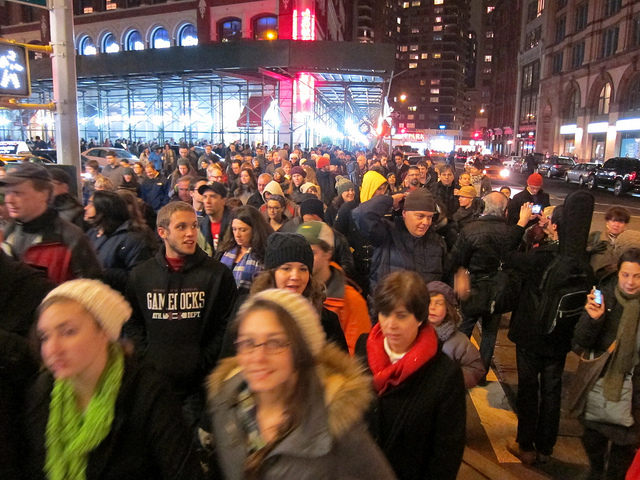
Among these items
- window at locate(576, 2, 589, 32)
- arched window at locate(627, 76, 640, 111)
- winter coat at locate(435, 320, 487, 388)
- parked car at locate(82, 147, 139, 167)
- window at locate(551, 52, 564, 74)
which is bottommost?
winter coat at locate(435, 320, 487, 388)

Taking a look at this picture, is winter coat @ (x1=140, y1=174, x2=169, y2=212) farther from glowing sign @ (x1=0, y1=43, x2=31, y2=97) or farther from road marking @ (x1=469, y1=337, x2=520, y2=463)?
road marking @ (x1=469, y1=337, x2=520, y2=463)

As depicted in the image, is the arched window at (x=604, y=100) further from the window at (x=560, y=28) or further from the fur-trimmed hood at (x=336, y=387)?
the fur-trimmed hood at (x=336, y=387)

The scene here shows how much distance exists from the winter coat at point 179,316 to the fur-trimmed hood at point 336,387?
135cm

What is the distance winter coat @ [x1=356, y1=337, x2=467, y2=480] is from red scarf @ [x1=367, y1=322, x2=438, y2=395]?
0.10ft

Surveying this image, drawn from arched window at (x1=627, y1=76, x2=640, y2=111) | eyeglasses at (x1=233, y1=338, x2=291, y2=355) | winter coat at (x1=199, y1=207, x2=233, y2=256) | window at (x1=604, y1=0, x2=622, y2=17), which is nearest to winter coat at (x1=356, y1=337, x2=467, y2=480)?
eyeglasses at (x1=233, y1=338, x2=291, y2=355)

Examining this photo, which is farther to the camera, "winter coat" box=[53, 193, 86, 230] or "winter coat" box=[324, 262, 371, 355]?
"winter coat" box=[53, 193, 86, 230]

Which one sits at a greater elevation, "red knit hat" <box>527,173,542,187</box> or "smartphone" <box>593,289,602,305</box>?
"red knit hat" <box>527,173,542,187</box>

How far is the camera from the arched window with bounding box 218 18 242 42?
35719 mm

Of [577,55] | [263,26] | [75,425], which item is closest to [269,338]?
[75,425]

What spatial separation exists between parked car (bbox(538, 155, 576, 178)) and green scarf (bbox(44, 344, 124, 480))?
4533 cm

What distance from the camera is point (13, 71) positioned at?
7.17m

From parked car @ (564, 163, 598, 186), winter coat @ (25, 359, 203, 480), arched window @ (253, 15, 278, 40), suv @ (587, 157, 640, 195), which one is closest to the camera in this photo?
winter coat @ (25, 359, 203, 480)

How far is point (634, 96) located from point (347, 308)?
A: 163 feet

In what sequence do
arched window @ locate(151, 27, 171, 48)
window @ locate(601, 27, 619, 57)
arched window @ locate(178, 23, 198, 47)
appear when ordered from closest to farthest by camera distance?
arched window @ locate(178, 23, 198, 47) → arched window @ locate(151, 27, 171, 48) → window @ locate(601, 27, 619, 57)
